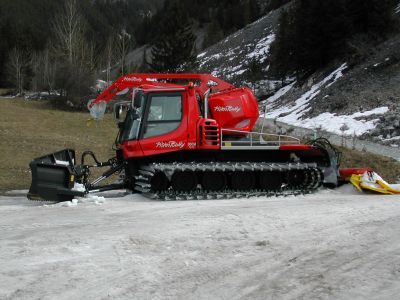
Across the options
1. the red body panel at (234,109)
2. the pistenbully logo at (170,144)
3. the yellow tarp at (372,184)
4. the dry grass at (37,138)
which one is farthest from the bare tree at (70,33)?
the yellow tarp at (372,184)

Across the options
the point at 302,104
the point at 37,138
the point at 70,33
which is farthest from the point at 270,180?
the point at 70,33

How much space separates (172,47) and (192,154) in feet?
140

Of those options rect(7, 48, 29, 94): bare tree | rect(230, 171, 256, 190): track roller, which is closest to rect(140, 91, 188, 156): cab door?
rect(230, 171, 256, 190): track roller

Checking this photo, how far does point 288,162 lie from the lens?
10453mm

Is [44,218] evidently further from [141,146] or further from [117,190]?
[117,190]

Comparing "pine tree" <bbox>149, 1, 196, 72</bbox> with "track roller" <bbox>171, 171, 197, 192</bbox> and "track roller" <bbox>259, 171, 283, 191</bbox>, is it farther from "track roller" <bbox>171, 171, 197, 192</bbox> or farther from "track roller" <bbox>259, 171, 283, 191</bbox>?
"track roller" <bbox>171, 171, 197, 192</bbox>

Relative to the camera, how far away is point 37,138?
2128 centimetres

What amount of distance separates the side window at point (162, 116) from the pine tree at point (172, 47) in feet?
135

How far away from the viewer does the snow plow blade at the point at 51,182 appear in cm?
908

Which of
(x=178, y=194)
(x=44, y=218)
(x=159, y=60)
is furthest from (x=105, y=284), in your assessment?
(x=159, y=60)

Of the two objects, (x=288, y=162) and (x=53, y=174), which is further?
(x=288, y=162)

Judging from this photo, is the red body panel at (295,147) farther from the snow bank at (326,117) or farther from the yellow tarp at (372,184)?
the snow bank at (326,117)

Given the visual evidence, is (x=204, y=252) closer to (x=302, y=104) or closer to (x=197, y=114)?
(x=197, y=114)

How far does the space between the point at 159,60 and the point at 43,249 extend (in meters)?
46.4
